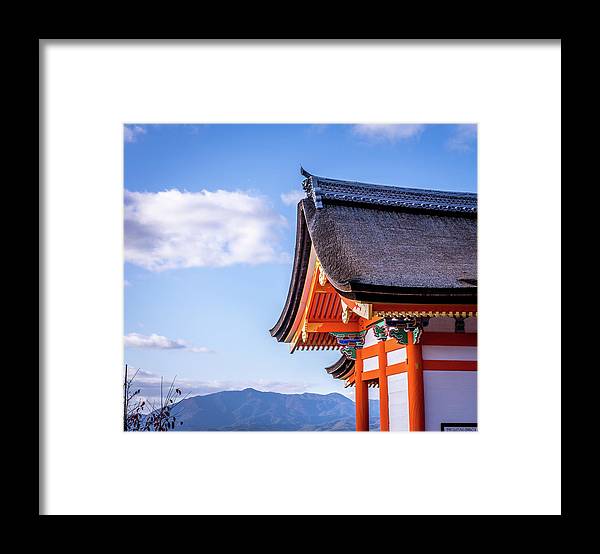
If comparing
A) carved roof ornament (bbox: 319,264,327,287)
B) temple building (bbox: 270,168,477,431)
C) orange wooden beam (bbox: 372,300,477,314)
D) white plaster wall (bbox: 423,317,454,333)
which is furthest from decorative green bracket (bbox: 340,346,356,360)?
orange wooden beam (bbox: 372,300,477,314)

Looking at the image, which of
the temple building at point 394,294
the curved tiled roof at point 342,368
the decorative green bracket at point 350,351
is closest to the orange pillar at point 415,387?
the temple building at point 394,294

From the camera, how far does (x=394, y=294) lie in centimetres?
444

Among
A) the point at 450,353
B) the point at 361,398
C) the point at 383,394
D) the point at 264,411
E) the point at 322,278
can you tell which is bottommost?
the point at 264,411

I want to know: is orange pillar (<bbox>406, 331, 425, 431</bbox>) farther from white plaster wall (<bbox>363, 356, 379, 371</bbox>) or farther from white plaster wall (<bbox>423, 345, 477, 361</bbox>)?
white plaster wall (<bbox>363, 356, 379, 371</bbox>)

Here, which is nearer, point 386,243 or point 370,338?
point 386,243

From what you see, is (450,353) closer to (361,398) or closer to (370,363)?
(370,363)

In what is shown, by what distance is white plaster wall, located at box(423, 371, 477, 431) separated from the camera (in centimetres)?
484

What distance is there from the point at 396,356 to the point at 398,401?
0.32 meters

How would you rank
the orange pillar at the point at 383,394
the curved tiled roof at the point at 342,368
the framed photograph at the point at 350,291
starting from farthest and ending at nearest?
the curved tiled roof at the point at 342,368
the orange pillar at the point at 383,394
the framed photograph at the point at 350,291

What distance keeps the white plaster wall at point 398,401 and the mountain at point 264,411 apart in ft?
21.9

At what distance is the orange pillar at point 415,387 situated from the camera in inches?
187

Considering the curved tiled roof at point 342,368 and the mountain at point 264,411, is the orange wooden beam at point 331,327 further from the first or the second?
the mountain at point 264,411

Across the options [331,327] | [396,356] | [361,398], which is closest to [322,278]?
[396,356]
